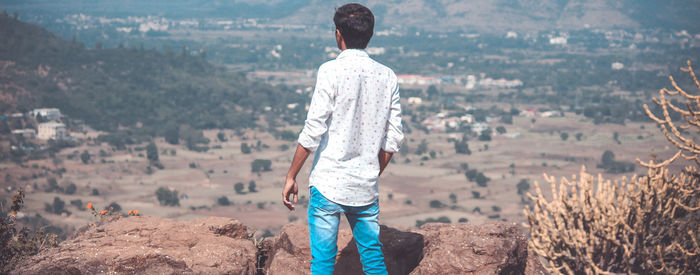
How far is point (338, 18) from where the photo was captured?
4.13 meters

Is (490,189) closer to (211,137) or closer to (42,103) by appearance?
(211,137)

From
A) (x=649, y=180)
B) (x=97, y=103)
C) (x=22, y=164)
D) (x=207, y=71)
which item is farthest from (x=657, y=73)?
(x=649, y=180)

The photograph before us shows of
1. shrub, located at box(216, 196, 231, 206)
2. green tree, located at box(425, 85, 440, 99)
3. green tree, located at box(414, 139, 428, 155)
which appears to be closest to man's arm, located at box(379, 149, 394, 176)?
shrub, located at box(216, 196, 231, 206)

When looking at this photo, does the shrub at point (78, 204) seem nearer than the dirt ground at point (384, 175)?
Yes

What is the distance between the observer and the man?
407 cm

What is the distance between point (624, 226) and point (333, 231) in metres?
2.02

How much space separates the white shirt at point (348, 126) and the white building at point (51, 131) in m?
98.5

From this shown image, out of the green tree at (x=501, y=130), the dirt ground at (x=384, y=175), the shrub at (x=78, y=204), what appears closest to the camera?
the shrub at (x=78, y=204)

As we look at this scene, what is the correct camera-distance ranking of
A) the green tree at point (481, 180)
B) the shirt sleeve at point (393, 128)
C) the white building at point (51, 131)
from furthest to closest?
1. the white building at point (51, 131)
2. the green tree at point (481, 180)
3. the shirt sleeve at point (393, 128)

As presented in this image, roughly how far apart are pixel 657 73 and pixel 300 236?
179969mm

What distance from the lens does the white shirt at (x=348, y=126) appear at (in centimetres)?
405

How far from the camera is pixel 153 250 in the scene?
493 centimetres

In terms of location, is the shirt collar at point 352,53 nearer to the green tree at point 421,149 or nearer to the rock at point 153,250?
the rock at point 153,250

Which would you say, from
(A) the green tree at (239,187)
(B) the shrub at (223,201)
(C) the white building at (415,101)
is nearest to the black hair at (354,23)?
(B) the shrub at (223,201)
